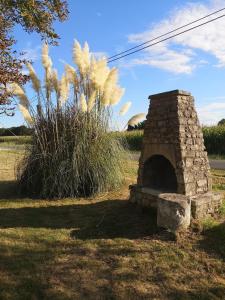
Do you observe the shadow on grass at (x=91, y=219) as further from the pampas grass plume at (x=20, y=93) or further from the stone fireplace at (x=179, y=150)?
the pampas grass plume at (x=20, y=93)

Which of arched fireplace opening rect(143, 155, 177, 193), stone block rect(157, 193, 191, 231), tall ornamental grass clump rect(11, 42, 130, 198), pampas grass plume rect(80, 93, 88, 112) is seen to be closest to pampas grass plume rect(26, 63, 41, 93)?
tall ornamental grass clump rect(11, 42, 130, 198)

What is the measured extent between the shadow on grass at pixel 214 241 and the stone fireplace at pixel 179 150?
37 centimetres

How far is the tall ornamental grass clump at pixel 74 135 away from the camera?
6.98 metres

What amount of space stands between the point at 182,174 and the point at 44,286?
270 cm

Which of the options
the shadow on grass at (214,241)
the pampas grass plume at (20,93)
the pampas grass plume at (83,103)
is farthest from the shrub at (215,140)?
the shadow on grass at (214,241)

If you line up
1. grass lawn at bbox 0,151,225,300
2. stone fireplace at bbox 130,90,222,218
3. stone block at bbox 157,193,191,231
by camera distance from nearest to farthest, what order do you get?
1. grass lawn at bbox 0,151,225,300
2. stone block at bbox 157,193,191,231
3. stone fireplace at bbox 130,90,222,218

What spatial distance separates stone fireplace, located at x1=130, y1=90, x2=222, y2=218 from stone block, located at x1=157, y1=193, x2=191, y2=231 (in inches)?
14.6

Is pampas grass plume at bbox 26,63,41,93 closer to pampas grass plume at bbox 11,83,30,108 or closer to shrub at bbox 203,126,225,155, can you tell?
pampas grass plume at bbox 11,83,30,108

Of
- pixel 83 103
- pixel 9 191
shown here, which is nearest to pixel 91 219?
pixel 83 103

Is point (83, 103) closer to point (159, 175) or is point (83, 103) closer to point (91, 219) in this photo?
point (159, 175)

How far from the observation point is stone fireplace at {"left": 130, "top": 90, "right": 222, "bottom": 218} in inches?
211

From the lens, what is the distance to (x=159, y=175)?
6582 millimetres

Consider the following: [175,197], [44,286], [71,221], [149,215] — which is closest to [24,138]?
[71,221]

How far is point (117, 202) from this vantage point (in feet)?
22.0
